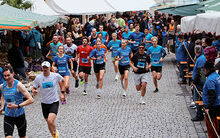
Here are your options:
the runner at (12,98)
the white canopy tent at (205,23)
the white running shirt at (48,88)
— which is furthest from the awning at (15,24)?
the white canopy tent at (205,23)

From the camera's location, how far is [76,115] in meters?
11.4

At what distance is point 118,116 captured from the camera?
11.2 metres

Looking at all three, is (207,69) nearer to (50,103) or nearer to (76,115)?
(50,103)

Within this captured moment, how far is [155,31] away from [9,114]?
1703cm

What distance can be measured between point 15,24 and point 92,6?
12.7 meters

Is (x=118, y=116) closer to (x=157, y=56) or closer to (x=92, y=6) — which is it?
(x=157, y=56)

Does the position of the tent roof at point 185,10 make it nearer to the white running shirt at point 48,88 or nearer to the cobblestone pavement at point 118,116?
the cobblestone pavement at point 118,116

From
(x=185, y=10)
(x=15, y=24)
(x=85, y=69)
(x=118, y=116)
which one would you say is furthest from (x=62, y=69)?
(x=185, y=10)

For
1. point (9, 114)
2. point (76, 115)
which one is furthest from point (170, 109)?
Result: point (9, 114)

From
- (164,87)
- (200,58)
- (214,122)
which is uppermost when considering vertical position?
(200,58)

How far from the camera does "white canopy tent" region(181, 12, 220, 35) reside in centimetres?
1095

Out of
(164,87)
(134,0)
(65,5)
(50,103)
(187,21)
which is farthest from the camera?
(134,0)

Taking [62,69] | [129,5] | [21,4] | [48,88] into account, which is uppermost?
[21,4]

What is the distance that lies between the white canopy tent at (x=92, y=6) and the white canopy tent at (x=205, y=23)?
10271 mm
